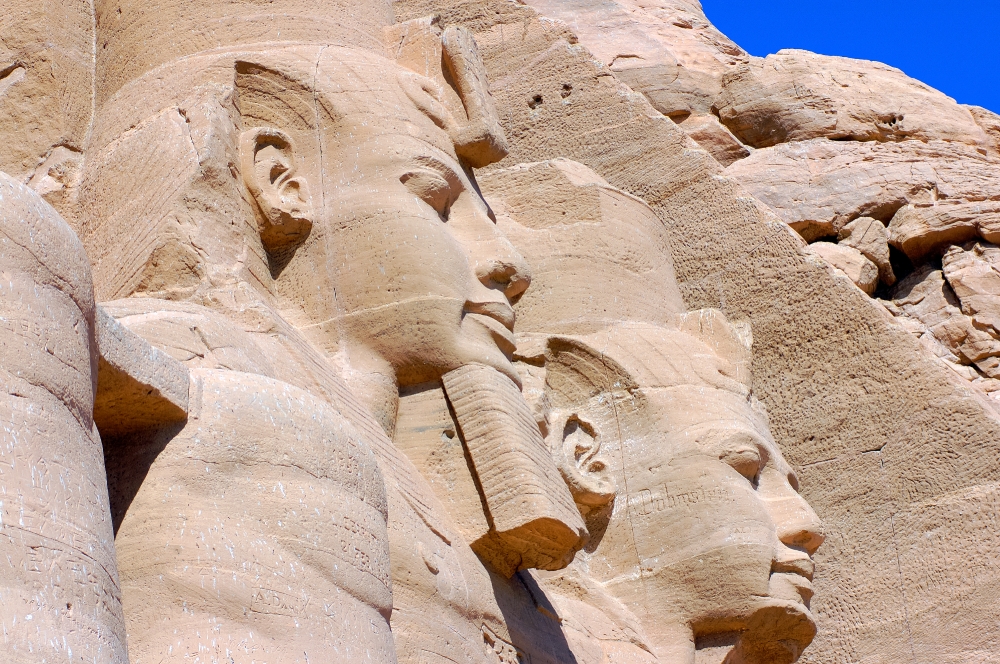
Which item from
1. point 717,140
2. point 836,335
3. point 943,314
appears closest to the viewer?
point 836,335

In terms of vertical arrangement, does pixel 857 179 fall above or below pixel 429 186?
below

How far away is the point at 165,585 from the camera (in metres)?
3.21

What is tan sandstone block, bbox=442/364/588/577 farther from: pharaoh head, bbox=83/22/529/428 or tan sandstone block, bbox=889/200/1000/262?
tan sandstone block, bbox=889/200/1000/262

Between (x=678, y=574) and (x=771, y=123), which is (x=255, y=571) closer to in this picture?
(x=678, y=574)

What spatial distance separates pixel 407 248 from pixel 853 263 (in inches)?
149

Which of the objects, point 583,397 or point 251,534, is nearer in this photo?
point 251,534

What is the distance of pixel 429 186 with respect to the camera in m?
5.24

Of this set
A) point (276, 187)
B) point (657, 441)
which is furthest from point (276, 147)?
point (657, 441)

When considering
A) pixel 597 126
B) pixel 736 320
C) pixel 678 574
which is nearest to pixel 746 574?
pixel 678 574

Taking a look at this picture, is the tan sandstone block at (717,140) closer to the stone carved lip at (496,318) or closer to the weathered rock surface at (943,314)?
the weathered rock surface at (943,314)

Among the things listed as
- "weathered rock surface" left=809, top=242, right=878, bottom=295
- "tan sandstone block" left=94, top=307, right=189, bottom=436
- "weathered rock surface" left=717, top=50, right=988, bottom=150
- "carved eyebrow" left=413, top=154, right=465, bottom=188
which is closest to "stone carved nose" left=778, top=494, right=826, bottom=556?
"carved eyebrow" left=413, top=154, right=465, bottom=188

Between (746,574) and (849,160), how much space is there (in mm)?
3367

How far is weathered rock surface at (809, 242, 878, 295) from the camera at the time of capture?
26.8 ft

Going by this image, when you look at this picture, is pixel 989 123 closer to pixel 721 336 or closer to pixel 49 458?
pixel 721 336
